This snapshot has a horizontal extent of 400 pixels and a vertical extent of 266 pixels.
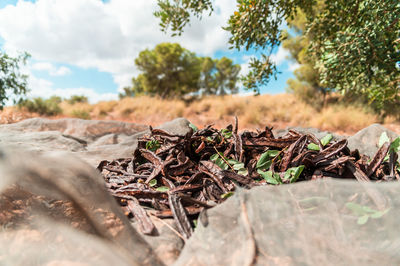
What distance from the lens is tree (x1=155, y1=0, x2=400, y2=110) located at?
2.10 m

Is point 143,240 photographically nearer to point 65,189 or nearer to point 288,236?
point 65,189

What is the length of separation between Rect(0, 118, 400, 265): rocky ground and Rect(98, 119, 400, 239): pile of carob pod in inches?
5.0

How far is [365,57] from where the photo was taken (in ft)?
7.32

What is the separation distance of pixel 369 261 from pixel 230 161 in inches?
27.2

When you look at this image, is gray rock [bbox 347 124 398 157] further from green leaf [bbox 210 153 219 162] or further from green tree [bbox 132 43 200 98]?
green tree [bbox 132 43 200 98]

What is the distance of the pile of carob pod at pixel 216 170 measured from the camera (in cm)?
87

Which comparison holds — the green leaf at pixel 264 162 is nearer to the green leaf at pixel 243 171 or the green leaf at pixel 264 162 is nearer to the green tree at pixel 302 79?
the green leaf at pixel 243 171

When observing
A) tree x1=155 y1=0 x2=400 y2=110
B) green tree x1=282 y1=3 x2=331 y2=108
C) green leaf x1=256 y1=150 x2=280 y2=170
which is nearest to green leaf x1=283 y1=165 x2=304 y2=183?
green leaf x1=256 y1=150 x2=280 y2=170

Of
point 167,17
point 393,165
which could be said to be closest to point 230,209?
point 393,165

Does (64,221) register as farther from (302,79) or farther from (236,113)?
(302,79)

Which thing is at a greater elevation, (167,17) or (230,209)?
(167,17)

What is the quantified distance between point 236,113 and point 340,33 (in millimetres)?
8522

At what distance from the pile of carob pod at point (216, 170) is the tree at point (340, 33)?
1.62 m

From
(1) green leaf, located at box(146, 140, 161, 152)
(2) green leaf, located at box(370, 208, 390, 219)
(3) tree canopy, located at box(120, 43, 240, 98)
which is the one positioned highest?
(3) tree canopy, located at box(120, 43, 240, 98)
